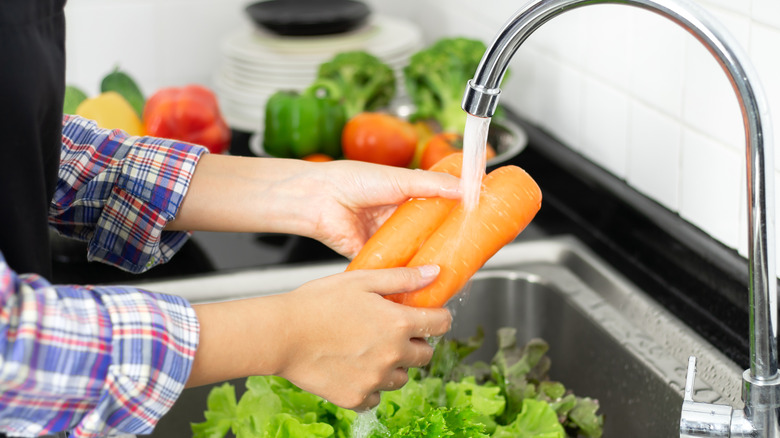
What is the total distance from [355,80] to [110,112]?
0.47 metres

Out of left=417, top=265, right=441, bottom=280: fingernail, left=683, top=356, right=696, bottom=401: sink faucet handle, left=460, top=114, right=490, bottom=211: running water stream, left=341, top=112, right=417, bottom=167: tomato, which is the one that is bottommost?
left=341, top=112, right=417, bottom=167: tomato

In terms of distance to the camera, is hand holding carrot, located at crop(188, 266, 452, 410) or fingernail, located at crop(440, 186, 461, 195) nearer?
hand holding carrot, located at crop(188, 266, 452, 410)

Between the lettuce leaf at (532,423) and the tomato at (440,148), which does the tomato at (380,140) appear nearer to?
the tomato at (440,148)

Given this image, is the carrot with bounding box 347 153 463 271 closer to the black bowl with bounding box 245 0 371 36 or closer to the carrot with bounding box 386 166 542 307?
the carrot with bounding box 386 166 542 307

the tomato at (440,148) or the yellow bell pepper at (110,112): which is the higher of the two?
the yellow bell pepper at (110,112)

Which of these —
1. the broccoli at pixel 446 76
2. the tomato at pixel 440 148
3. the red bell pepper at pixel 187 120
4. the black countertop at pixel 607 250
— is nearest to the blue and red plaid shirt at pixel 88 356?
the black countertop at pixel 607 250

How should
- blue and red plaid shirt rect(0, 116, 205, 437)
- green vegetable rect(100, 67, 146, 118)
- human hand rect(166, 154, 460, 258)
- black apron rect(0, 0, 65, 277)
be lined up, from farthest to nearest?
green vegetable rect(100, 67, 146, 118)
human hand rect(166, 154, 460, 258)
black apron rect(0, 0, 65, 277)
blue and red plaid shirt rect(0, 116, 205, 437)

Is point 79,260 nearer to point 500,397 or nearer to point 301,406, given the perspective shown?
point 301,406

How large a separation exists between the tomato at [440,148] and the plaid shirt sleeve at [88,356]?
822mm

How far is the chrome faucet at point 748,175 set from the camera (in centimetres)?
69

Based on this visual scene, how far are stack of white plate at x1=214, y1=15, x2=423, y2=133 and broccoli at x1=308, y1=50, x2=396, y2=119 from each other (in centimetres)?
12

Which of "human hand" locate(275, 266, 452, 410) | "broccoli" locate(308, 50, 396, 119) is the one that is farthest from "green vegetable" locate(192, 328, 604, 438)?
"broccoli" locate(308, 50, 396, 119)

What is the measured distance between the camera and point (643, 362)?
109cm

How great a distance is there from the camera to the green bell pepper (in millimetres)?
1623
